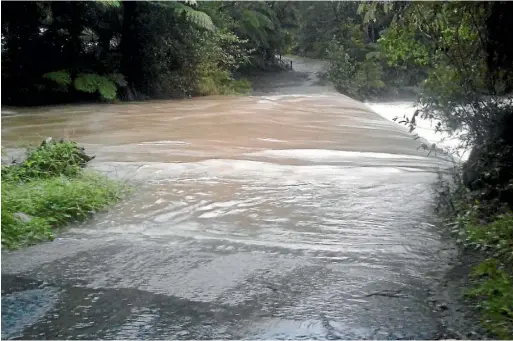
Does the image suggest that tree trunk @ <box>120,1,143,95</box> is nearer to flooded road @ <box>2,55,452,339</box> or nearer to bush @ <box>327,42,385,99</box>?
flooded road @ <box>2,55,452,339</box>

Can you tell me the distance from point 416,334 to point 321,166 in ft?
17.3

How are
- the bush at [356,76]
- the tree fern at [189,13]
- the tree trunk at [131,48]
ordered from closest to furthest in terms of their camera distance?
the tree fern at [189,13] → the tree trunk at [131,48] → the bush at [356,76]

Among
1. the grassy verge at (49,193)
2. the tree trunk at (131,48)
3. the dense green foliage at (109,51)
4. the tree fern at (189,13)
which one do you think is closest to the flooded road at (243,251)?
the grassy verge at (49,193)

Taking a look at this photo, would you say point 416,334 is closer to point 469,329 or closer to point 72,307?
point 469,329

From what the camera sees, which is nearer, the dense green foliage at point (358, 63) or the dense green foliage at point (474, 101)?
the dense green foliage at point (474, 101)

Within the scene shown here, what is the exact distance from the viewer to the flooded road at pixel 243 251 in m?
3.72

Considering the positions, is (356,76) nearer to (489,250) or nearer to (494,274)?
(489,250)

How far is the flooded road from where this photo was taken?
3721 millimetres

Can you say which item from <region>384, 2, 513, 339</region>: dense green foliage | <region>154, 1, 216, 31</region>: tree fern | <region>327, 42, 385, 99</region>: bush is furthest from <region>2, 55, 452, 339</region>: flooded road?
<region>327, 42, 385, 99</region>: bush

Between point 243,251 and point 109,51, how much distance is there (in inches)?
555

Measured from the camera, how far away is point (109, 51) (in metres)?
18.0

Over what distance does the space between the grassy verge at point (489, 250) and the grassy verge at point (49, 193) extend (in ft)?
11.2

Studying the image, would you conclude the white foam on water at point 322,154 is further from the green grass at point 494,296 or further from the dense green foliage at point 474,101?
the green grass at point 494,296

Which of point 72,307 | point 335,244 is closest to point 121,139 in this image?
point 335,244
